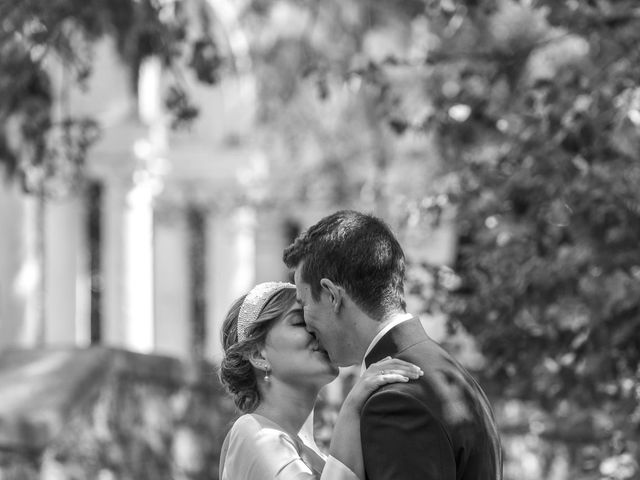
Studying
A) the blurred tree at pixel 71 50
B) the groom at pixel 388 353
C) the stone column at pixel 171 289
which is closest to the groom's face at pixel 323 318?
the groom at pixel 388 353

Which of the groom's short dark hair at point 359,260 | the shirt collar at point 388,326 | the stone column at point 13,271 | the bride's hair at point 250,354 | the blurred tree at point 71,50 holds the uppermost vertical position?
the blurred tree at point 71,50

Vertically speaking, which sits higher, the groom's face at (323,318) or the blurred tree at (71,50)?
the blurred tree at (71,50)

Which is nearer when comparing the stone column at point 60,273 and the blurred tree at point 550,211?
the blurred tree at point 550,211

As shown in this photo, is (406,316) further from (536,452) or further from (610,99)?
(536,452)

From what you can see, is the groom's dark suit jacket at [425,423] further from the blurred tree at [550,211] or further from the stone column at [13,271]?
the stone column at [13,271]

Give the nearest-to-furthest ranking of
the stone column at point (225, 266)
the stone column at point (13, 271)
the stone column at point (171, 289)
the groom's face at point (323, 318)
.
A: the groom's face at point (323, 318) < the stone column at point (13, 271) < the stone column at point (225, 266) < the stone column at point (171, 289)

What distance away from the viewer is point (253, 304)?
5.32 metres

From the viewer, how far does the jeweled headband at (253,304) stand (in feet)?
17.4

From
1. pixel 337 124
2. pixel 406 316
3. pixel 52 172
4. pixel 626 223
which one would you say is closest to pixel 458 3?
pixel 626 223

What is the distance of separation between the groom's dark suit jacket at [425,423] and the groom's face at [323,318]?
0.11m

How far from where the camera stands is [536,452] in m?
13.4

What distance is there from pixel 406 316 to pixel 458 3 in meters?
5.01

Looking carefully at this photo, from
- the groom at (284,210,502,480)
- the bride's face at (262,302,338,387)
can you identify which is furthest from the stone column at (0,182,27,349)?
the groom at (284,210,502,480)

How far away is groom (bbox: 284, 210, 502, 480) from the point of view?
13.9 feet
